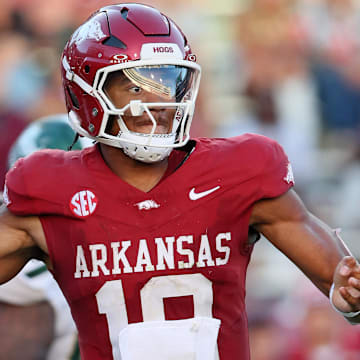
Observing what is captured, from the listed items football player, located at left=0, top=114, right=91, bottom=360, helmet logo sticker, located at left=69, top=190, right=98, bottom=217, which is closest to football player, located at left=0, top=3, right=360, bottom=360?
helmet logo sticker, located at left=69, top=190, right=98, bottom=217

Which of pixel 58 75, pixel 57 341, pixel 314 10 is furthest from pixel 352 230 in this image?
pixel 57 341

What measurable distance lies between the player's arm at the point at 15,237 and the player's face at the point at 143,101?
42 cm

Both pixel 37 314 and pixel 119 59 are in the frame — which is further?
pixel 37 314

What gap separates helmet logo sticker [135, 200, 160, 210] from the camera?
2.59 meters

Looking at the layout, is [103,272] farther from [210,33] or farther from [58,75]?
[210,33]

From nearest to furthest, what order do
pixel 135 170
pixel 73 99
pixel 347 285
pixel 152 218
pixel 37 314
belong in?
1. pixel 347 285
2. pixel 152 218
3. pixel 135 170
4. pixel 73 99
5. pixel 37 314

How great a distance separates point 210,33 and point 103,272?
464cm

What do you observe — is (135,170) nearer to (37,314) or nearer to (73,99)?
(73,99)

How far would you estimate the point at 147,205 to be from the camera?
8.50ft

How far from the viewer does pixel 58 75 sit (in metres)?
6.09

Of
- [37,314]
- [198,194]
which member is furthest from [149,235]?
[37,314]

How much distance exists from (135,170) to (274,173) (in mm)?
425

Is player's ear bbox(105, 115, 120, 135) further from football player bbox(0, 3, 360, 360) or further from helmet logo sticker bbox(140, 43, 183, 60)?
helmet logo sticker bbox(140, 43, 183, 60)

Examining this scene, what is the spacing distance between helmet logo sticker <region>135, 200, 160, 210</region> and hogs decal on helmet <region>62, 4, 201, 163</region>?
0.13 metres
